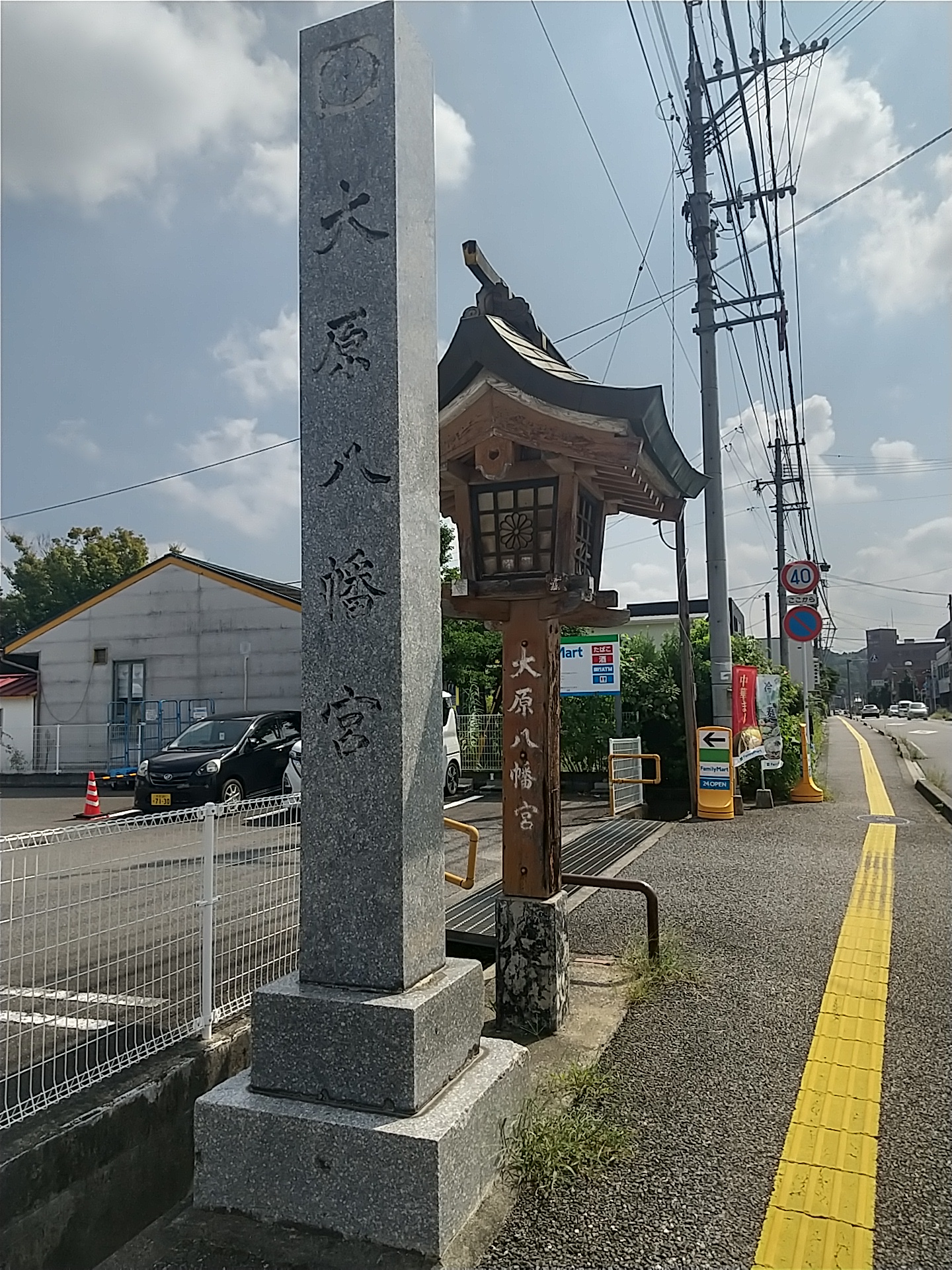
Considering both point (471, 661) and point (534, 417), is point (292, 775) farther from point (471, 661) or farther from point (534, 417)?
point (534, 417)

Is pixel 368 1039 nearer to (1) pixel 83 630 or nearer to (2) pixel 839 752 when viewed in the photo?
→ (1) pixel 83 630

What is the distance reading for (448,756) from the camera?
583 inches

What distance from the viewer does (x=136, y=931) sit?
155 inches

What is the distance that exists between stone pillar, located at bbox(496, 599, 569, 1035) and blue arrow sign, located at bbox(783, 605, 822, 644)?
28.6ft

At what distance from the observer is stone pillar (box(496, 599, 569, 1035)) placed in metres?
4.36

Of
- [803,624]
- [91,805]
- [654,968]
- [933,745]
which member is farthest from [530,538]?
[933,745]

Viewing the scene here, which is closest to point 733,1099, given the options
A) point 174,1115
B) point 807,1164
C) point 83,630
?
point 807,1164

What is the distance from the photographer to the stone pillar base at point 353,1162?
2.55 metres

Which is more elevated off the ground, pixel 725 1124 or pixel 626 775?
pixel 626 775

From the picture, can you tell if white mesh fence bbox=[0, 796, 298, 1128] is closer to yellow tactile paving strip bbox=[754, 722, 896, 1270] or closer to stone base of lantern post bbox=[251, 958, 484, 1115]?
stone base of lantern post bbox=[251, 958, 484, 1115]

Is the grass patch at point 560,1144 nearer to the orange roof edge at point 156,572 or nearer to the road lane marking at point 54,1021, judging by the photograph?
the road lane marking at point 54,1021

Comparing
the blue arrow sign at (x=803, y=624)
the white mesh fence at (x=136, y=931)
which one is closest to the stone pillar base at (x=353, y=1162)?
the white mesh fence at (x=136, y=931)

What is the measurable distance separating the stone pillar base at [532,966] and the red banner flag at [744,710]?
8.12 m

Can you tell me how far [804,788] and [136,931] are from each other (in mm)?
11484
